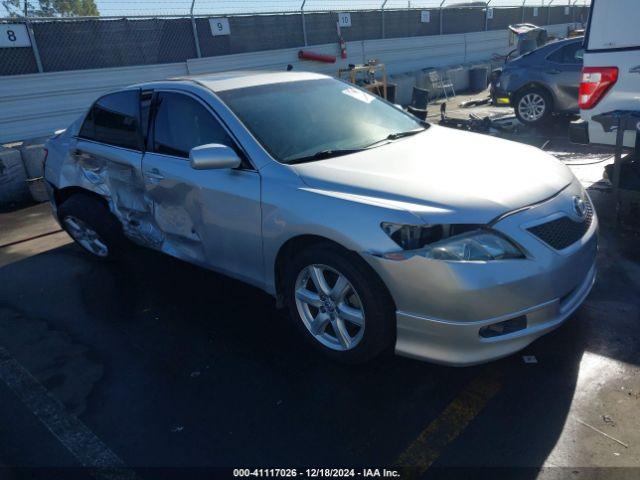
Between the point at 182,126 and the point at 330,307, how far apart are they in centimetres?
181

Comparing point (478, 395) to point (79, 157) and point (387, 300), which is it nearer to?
point (387, 300)

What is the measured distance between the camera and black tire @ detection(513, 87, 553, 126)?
A: 9.63m

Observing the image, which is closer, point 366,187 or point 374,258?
point 374,258

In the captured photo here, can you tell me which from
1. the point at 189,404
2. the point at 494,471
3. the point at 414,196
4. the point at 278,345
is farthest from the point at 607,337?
the point at 189,404

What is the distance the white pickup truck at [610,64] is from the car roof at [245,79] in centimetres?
273

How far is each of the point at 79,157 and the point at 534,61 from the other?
8.32m

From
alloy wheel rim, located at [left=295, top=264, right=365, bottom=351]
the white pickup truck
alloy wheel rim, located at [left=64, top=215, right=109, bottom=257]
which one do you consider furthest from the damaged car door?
the white pickup truck

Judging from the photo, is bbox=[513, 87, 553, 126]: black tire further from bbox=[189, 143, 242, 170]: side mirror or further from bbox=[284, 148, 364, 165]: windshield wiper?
bbox=[189, 143, 242, 170]: side mirror

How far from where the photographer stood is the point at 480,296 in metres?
2.53

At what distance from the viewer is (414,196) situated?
8.91 ft

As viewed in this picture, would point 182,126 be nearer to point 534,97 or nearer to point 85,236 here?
point 85,236

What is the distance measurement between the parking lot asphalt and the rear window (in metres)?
2.13

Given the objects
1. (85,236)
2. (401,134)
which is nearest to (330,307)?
(401,134)

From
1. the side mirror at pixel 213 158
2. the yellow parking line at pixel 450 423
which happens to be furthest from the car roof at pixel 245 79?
the yellow parking line at pixel 450 423
